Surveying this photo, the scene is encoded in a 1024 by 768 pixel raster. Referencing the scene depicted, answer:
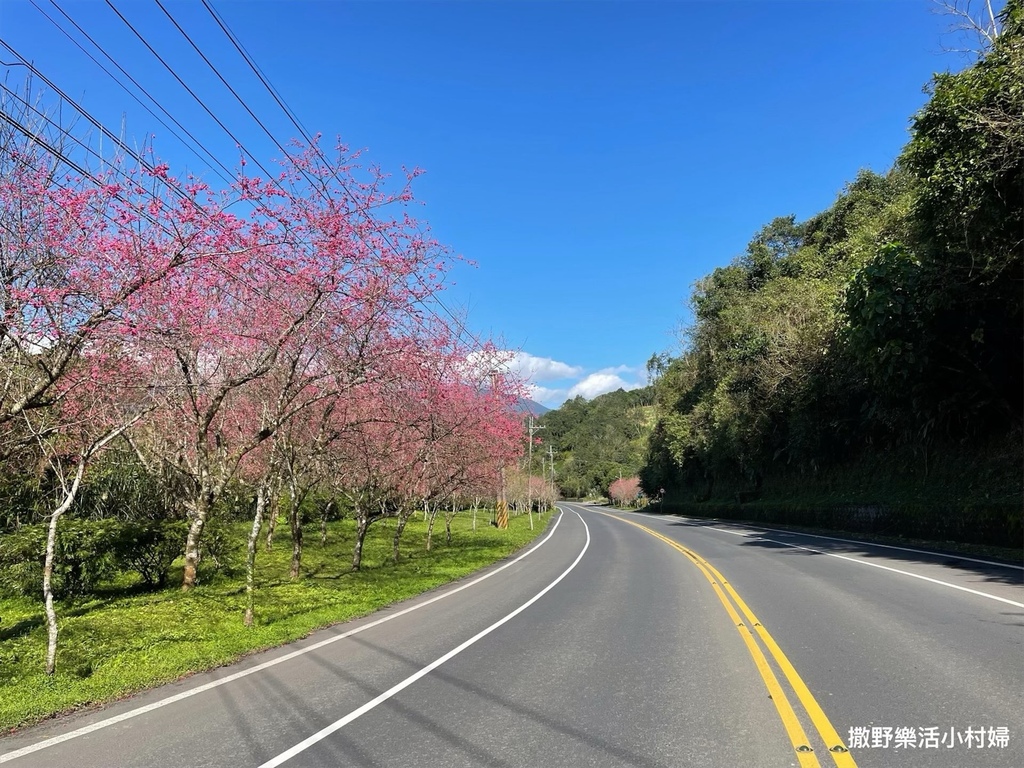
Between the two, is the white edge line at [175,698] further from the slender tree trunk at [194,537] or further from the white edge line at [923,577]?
the white edge line at [923,577]

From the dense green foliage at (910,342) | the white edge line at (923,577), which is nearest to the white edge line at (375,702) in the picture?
the white edge line at (923,577)

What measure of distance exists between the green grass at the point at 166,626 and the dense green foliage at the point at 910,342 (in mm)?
14937

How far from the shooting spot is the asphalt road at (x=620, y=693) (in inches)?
177

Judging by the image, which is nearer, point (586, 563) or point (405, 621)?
point (405, 621)

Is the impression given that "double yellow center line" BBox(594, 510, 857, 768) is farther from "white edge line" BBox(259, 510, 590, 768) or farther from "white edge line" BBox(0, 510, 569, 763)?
"white edge line" BBox(0, 510, 569, 763)

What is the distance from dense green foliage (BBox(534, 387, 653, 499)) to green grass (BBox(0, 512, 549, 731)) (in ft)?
340

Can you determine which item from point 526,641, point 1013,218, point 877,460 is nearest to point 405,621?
point 526,641

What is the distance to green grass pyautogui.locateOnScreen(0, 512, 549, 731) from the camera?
22.2ft

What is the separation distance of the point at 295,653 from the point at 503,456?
62.9 ft

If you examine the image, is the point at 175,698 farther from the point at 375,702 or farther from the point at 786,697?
the point at 786,697

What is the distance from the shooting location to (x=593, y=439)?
462ft

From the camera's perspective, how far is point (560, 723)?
5.03 meters

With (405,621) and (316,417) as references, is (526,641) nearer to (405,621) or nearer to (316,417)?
(405,621)

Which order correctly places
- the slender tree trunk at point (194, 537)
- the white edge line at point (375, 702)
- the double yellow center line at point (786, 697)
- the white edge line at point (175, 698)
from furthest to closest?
1. the slender tree trunk at point (194, 537)
2. the white edge line at point (175, 698)
3. the white edge line at point (375, 702)
4. the double yellow center line at point (786, 697)
